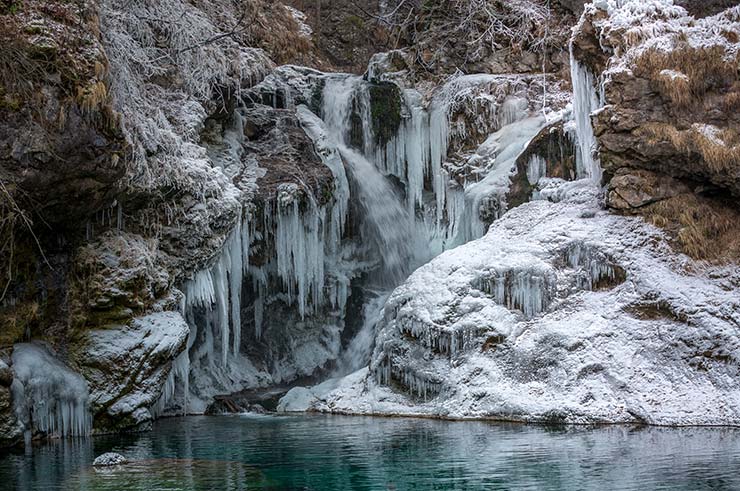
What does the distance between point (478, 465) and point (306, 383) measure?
10.3 m

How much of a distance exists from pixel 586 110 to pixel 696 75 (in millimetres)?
2436

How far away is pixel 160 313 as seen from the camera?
13781mm

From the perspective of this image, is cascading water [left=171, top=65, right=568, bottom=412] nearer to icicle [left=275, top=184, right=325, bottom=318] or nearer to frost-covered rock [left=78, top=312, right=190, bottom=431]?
icicle [left=275, top=184, right=325, bottom=318]

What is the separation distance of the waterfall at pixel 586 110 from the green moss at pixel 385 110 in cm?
562

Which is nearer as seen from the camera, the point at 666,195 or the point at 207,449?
the point at 207,449

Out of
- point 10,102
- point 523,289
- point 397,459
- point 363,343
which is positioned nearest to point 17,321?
point 10,102

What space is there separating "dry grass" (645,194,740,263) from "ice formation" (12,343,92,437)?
975 centimetres

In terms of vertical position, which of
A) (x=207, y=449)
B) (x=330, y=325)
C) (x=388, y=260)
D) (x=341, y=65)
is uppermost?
(x=341, y=65)

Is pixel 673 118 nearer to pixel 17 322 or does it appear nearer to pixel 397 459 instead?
pixel 397 459

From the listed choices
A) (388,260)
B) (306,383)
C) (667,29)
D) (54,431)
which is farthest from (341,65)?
(54,431)

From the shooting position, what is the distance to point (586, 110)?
16094 mm

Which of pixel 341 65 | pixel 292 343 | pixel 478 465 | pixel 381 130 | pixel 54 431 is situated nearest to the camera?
pixel 478 465

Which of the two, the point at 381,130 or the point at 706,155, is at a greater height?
the point at 381,130

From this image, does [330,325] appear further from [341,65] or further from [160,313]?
[341,65]
